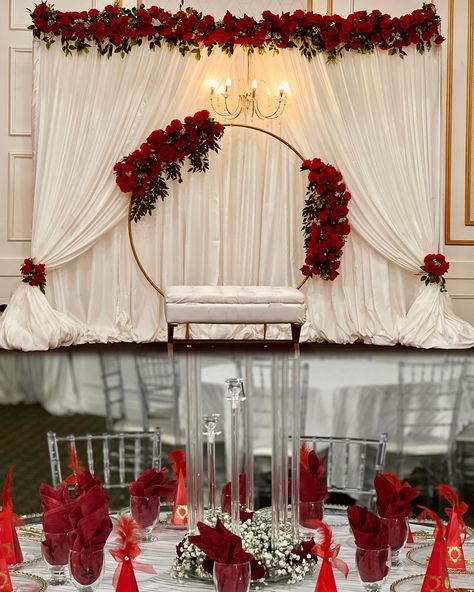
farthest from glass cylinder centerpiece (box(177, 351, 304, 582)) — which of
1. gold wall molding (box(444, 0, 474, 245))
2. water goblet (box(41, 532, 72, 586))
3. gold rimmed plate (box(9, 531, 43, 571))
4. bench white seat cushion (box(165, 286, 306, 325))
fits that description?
gold wall molding (box(444, 0, 474, 245))

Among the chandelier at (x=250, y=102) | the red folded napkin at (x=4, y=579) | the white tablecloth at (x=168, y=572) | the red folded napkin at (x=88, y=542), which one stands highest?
the chandelier at (x=250, y=102)

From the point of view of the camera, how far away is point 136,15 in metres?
7.10

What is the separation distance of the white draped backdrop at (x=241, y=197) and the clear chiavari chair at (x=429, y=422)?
4.23ft

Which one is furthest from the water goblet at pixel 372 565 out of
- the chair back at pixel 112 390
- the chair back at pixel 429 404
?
the chair back at pixel 429 404

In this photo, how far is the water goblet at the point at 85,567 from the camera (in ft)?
5.30

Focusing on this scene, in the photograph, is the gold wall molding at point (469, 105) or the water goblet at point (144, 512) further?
the gold wall molding at point (469, 105)

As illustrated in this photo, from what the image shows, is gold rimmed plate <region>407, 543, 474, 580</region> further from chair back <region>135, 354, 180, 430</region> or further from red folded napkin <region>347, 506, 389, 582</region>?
chair back <region>135, 354, 180, 430</region>

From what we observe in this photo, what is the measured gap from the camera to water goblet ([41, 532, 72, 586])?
5.66 ft

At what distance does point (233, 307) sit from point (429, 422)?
2.05 meters

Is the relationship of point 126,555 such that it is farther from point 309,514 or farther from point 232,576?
point 309,514

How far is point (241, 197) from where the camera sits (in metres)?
7.34

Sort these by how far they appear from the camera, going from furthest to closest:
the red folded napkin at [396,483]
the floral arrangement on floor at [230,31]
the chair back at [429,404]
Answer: the floral arrangement on floor at [230,31] → the chair back at [429,404] → the red folded napkin at [396,483]

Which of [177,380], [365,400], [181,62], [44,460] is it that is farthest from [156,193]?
[44,460]

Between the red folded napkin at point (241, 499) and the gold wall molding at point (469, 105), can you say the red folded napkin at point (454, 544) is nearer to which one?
the red folded napkin at point (241, 499)
